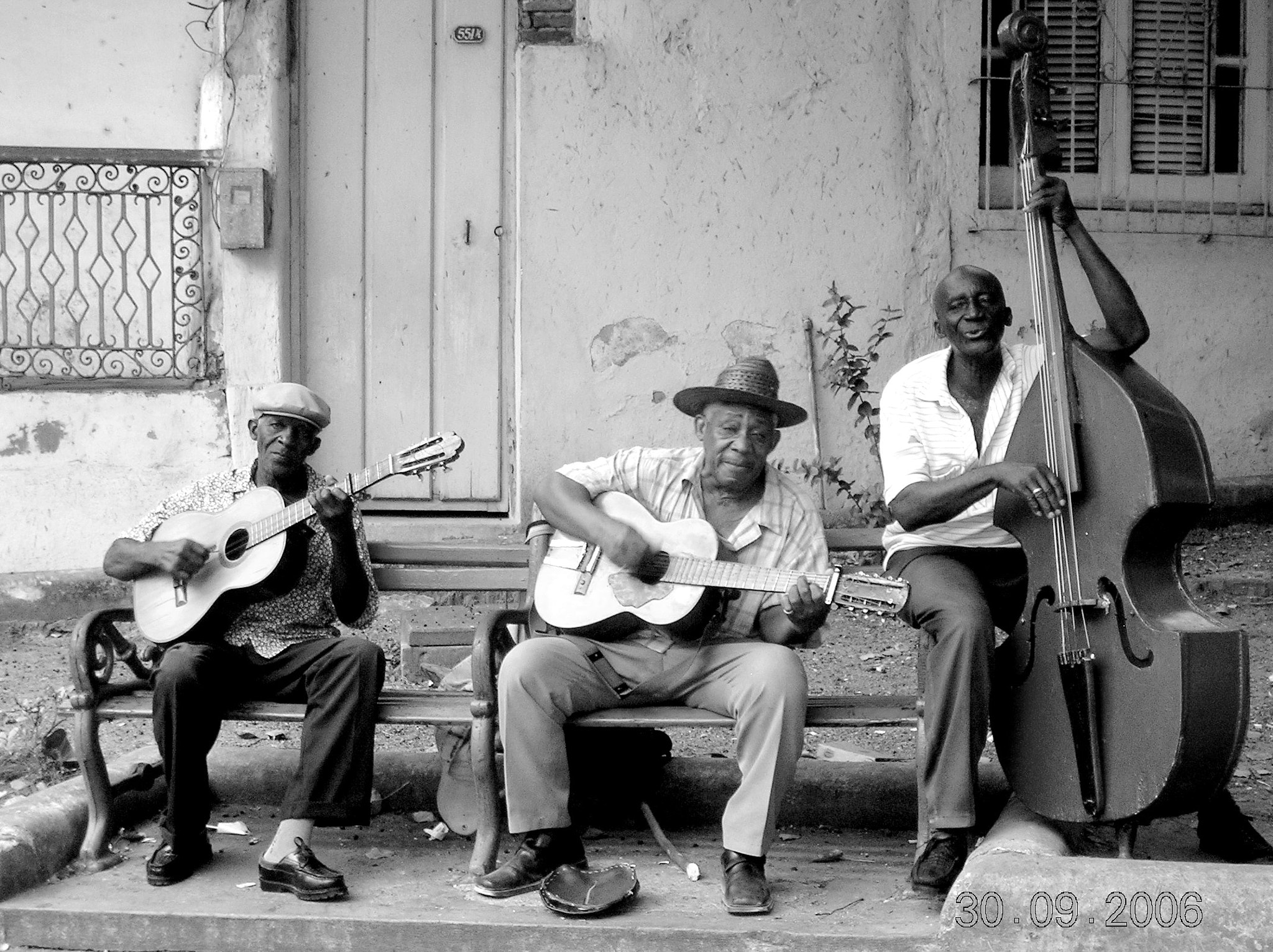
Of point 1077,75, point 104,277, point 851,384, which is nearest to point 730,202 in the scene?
point 851,384

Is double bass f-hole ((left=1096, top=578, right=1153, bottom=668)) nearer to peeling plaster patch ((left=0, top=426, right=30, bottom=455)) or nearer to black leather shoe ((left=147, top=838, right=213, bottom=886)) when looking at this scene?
black leather shoe ((left=147, top=838, right=213, bottom=886))

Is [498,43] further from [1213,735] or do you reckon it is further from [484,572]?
[1213,735]

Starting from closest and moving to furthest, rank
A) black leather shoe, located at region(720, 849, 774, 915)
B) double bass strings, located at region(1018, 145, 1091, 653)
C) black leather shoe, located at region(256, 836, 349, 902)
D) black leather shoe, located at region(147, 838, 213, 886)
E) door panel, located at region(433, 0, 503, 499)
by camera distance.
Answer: double bass strings, located at region(1018, 145, 1091, 653) < black leather shoe, located at region(720, 849, 774, 915) < black leather shoe, located at region(256, 836, 349, 902) < black leather shoe, located at region(147, 838, 213, 886) < door panel, located at region(433, 0, 503, 499)

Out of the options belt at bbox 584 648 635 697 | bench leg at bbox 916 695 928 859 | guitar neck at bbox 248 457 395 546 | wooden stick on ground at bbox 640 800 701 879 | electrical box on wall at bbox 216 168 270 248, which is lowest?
wooden stick on ground at bbox 640 800 701 879

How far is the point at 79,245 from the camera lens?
23.1 feet

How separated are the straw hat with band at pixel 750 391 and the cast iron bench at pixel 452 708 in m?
0.46

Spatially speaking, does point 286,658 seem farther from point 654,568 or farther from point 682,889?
point 682,889

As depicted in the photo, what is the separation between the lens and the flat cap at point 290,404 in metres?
4.04

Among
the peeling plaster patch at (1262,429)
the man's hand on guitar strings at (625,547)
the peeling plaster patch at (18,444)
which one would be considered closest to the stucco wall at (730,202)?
the peeling plaster patch at (1262,429)

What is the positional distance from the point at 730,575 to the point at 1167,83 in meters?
5.02

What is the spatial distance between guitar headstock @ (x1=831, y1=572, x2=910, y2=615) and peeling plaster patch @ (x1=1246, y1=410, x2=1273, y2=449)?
462 cm

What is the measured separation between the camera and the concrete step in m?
3.35

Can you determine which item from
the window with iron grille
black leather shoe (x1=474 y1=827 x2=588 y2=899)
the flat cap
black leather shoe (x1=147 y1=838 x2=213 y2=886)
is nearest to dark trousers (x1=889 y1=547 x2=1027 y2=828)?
black leather shoe (x1=474 y1=827 x2=588 y2=899)

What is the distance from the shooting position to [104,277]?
7.10 m
